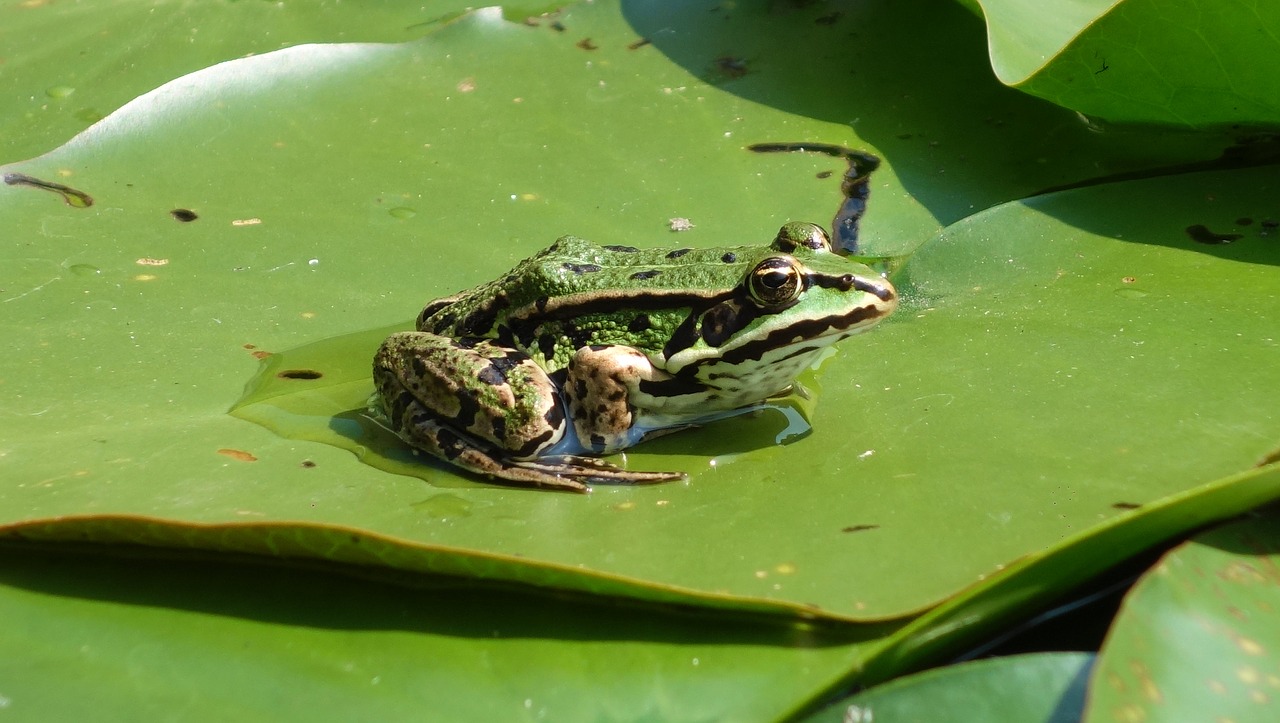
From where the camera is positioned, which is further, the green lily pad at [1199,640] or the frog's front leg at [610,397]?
the frog's front leg at [610,397]

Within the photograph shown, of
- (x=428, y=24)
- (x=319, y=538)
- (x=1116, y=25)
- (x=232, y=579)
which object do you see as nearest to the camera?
(x=319, y=538)

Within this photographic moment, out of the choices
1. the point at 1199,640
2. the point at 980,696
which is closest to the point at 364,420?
the point at 980,696

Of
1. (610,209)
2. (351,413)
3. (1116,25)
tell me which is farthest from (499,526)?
(1116,25)

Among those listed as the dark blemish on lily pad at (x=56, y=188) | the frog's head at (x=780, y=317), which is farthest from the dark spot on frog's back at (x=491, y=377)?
the dark blemish on lily pad at (x=56, y=188)

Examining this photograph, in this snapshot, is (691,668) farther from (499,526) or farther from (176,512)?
(176,512)

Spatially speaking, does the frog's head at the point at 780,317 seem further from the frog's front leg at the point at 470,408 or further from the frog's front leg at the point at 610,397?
the frog's front leg at the point at 470,408
